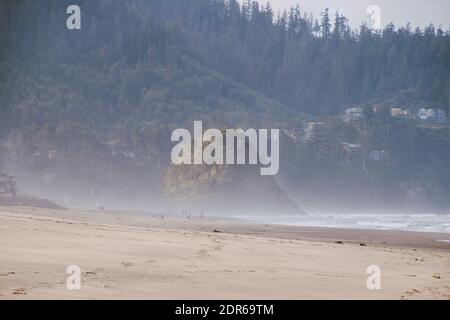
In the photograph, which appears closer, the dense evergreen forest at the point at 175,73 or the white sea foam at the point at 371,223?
the white sea foam at the point at 371,223

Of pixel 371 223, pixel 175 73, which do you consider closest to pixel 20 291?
pixel 371 223

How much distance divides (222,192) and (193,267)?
37.9m

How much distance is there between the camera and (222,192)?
165ft

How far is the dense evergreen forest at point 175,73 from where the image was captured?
70938 millimetres

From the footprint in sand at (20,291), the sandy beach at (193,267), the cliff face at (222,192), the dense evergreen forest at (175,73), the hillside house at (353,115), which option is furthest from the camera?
the hillside house at (353,115)

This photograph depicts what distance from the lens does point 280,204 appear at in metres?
51.9

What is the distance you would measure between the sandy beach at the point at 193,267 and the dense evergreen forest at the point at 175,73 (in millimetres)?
43361

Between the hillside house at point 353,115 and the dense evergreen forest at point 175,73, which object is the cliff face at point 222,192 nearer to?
the dense evergreen forest at point 175,73

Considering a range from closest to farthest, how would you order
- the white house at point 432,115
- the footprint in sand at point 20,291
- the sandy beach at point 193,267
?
the footprint in sand at point 20,291 → the sandy beach at point 193,267 → the white house at point 432,115

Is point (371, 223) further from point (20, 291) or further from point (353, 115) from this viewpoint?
point (353, 115)

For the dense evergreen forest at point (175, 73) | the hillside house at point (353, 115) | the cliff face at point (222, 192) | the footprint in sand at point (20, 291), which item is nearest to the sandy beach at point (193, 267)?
the footprint in sand at point (20, 291)

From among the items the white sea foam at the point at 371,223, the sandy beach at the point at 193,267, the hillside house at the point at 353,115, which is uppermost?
the hillside house at the point at 353,115
